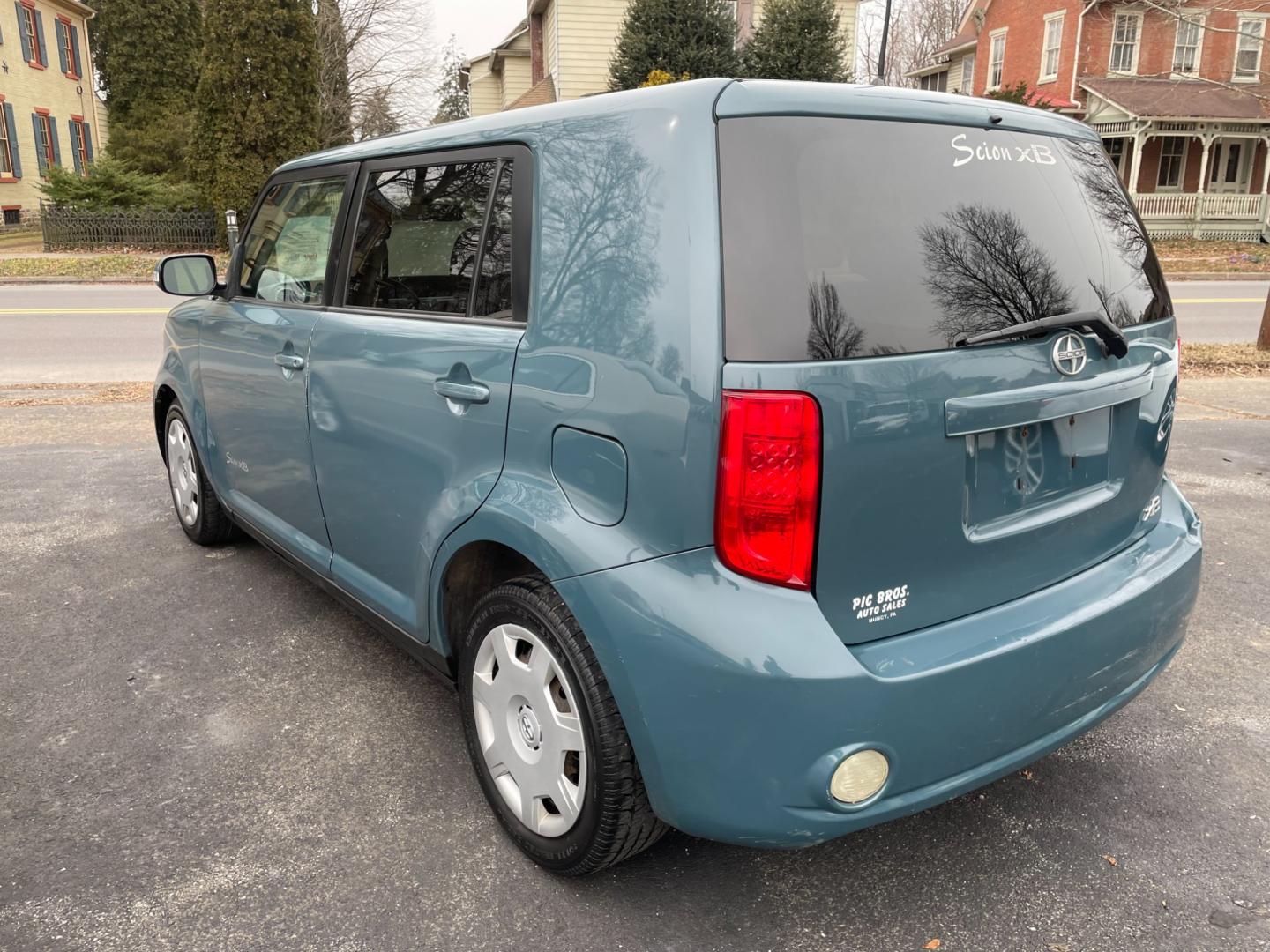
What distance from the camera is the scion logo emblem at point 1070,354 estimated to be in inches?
89.0

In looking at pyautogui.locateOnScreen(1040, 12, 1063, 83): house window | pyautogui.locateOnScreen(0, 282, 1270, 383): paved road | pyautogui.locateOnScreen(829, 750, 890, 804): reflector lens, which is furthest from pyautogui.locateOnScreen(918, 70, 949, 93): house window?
pyautogui.locateOnScreen(829, 750, 890, 804): reflector lens

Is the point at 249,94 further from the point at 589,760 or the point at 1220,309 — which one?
the point at 589,760

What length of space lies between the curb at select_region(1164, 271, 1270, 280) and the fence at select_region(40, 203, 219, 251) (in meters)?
22.5

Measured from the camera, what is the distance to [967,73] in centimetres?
3862

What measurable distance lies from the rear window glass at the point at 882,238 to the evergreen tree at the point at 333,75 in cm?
3325

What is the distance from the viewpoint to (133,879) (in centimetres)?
248

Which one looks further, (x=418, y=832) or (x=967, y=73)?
(x=967, y=73)

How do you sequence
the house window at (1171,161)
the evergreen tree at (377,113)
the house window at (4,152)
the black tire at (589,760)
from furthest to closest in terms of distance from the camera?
the evergreen tree at (377,113) < the house window at (1171,161) < the house window at (4,152) < the black tire at (589,760)

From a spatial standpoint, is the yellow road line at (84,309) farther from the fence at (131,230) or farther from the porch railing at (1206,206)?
the porch railing at (1206,206)

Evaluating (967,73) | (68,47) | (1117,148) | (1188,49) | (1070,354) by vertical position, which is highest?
(68,47)

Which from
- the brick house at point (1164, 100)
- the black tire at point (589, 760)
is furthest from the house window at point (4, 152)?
the black tire at point (589, 760)

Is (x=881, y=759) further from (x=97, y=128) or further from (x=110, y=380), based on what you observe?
(x=97, y=128)

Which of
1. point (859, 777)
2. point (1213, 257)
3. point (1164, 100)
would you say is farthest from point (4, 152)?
point (859, 777)

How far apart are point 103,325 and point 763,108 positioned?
1349 centimetres
